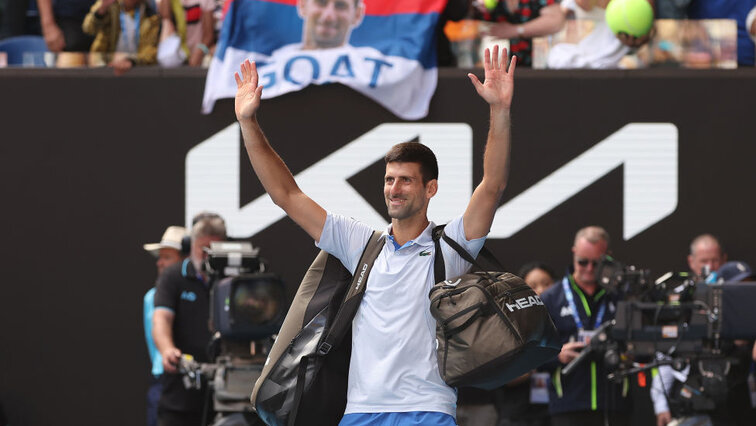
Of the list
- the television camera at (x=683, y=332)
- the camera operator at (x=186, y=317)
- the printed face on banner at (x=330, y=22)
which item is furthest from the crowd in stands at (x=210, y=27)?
the camera operator at (x=186, y=317)

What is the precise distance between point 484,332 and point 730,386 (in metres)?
4.38

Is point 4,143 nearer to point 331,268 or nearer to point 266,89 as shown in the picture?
point 266,89

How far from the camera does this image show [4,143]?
10.6 meters

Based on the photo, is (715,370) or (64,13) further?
(64,13)

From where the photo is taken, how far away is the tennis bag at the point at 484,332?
192 inches

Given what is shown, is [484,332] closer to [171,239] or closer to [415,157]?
→ [415,157]

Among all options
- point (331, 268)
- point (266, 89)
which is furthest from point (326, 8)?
point (331, 268)

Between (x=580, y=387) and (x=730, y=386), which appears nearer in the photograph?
(x=580, y=387)

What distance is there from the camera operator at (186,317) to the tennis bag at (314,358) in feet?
10.3

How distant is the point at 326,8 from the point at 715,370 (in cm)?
408

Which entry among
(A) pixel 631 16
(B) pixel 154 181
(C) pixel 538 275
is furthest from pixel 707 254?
(B) pixel 154 181

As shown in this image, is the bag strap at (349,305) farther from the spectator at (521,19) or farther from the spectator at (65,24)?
the spectator at (65,24)

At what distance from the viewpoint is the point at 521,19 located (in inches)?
410

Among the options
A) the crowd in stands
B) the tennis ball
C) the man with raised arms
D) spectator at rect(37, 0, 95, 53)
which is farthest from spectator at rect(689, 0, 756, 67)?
the man with raised arms
